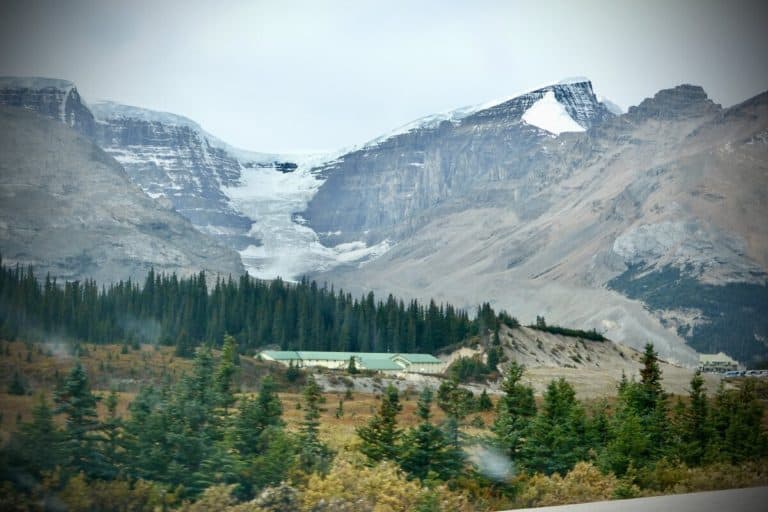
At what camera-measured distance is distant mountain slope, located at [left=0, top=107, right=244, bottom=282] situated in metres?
42.2

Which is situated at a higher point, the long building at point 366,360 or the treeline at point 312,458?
the treeline at point 312,458

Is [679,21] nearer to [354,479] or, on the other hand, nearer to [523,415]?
[523,415]

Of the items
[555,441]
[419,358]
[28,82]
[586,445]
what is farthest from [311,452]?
[419,358]

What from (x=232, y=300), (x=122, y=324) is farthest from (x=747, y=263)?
(x=122, y=324)

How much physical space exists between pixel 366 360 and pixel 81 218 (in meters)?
61.6

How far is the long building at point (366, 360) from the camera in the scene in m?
72.9

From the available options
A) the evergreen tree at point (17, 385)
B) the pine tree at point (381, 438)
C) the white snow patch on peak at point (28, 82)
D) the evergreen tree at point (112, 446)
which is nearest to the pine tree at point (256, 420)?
the pine tree at point (381, 438)

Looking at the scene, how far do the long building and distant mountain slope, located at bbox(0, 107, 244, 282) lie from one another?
802 inches

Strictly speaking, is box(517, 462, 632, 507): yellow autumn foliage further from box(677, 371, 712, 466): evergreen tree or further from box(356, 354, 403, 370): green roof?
box(356, 354, 403, 370): green roof

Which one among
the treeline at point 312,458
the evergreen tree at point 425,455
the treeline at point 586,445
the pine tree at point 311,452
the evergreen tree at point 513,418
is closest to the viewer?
the treeline at point 312,458

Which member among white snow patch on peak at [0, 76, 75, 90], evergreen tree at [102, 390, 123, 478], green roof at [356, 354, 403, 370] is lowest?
green roof at [356, 354, 403, 370]

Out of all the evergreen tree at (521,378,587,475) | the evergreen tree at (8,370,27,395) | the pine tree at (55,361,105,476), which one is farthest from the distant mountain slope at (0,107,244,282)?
the evergreen tree at (521,378,587,475)

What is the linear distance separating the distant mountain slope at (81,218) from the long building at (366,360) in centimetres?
2038

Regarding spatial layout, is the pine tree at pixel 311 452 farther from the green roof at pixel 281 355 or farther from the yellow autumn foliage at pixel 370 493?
the green roof at pixel 281 355
